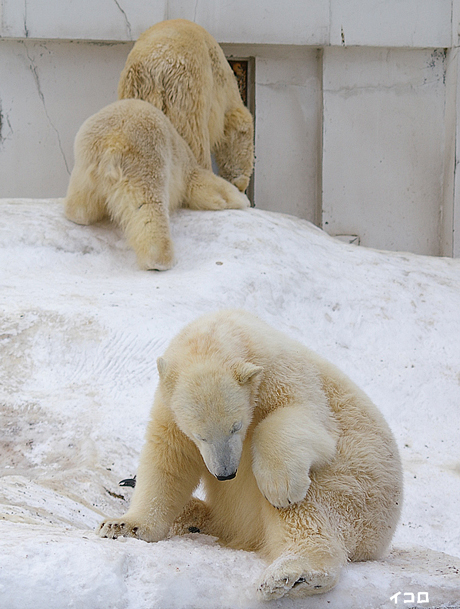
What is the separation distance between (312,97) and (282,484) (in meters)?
6.45

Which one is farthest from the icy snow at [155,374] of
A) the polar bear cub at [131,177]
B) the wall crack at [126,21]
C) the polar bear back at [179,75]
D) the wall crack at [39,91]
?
the wall crack at [126,21]

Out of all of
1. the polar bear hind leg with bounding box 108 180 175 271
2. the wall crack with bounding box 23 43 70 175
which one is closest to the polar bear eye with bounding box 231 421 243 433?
the polar bear hind leg with bounding box 108 180 175 271

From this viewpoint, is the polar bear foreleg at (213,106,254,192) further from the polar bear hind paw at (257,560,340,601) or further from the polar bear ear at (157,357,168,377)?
the polar bear hind paw at (257,560,340,601)

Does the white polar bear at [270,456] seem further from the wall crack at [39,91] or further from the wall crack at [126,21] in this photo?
the wall crack at [39,91]

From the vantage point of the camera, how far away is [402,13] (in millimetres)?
7125

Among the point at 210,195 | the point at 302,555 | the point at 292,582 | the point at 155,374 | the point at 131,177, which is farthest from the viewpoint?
the point at 210,195

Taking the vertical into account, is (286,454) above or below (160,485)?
above

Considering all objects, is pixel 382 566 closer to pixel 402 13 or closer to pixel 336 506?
pixel 336 506

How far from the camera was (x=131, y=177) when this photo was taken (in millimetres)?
5188

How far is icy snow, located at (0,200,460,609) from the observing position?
167 cm

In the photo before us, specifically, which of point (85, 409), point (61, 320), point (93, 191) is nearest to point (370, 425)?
point (85, 409)

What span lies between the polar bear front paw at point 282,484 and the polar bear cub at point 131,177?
325 cm

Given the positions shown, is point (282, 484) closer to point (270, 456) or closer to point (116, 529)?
point (270, 456)

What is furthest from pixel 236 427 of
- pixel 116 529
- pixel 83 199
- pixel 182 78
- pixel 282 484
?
pixel 182 78
